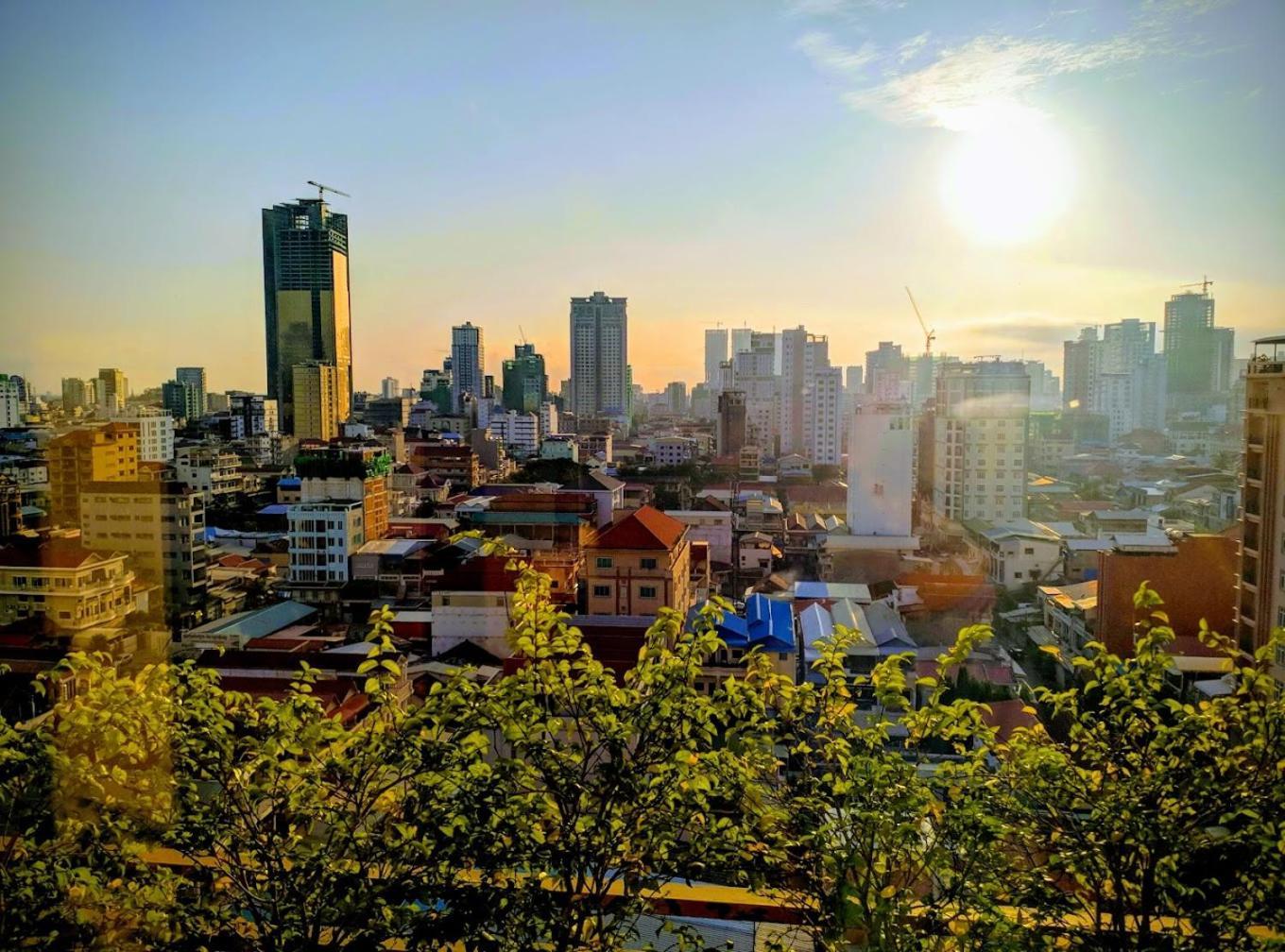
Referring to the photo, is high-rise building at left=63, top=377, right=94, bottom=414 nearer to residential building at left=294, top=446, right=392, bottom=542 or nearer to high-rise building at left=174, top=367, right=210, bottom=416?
high-rise building at left=174, top=367, right=210, bottom=416

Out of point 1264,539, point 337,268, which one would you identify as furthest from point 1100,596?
point 337,268

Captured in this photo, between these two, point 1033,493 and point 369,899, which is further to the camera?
point 1033,493

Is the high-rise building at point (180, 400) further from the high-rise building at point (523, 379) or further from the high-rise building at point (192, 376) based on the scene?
the high-rise building at point (523, 379)

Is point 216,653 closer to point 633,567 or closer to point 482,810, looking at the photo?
point 633,567

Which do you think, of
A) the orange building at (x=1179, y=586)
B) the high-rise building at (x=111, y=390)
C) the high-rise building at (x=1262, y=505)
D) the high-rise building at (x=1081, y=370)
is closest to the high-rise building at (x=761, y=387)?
the high-rise building at (x=1081, y=370)

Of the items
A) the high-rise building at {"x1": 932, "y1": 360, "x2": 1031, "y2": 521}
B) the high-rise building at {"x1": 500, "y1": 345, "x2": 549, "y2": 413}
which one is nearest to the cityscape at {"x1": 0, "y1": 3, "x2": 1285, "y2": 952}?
the high-rise building at {"x1": 932, "y1": 360, "x2": 1031, "y2": 521}
